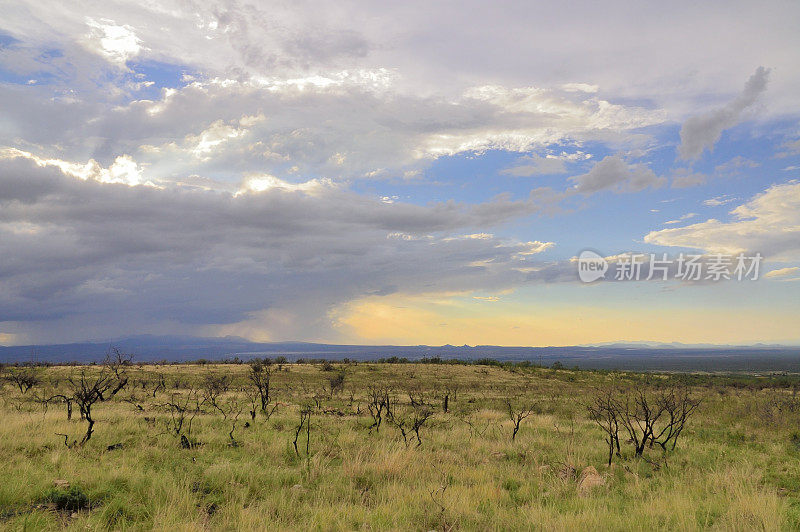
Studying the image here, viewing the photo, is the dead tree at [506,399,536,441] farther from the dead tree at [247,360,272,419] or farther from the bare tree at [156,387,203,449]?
the dead tree at [247,360,272,419]

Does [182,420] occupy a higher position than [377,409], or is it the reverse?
[182,420]

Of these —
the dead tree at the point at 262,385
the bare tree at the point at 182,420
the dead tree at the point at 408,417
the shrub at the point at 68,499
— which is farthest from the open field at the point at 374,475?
the dead tree at the point at 262,385

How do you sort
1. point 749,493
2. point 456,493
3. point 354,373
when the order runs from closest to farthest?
point 456,493 < point 749,493 < point 354,373

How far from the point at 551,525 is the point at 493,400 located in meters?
21.2

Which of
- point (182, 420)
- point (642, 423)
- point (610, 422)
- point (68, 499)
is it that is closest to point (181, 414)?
point (182, 420)

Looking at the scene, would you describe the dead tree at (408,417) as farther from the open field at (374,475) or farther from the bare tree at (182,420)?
the bare tree at (182,420)

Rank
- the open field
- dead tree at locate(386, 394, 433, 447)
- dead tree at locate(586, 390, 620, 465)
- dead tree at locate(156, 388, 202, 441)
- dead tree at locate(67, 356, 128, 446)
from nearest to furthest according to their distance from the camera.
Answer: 1. the open field
2. dead tree at locate(586, 390, 620, 465)
3. dead tree at locate(67, 356, 128, 446)
4. dead tree at locate(156, 388, 202, 441)
5. dead tree at locate(386, 394, 433, 447)

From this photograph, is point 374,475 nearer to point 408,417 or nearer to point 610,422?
point 610,422

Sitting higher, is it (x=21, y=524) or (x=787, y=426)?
(x=21, y=524)

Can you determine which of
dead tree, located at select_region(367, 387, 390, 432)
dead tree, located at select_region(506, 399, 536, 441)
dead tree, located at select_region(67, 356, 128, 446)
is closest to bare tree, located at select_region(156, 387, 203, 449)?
dead tree, located at select_region(67, 356, 128, 446)

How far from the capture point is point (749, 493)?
8.59m

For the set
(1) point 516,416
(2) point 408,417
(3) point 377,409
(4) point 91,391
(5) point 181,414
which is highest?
(4) point 91,391

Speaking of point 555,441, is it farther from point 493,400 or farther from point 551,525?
point 493,400

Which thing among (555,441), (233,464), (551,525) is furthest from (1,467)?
(555,441)
